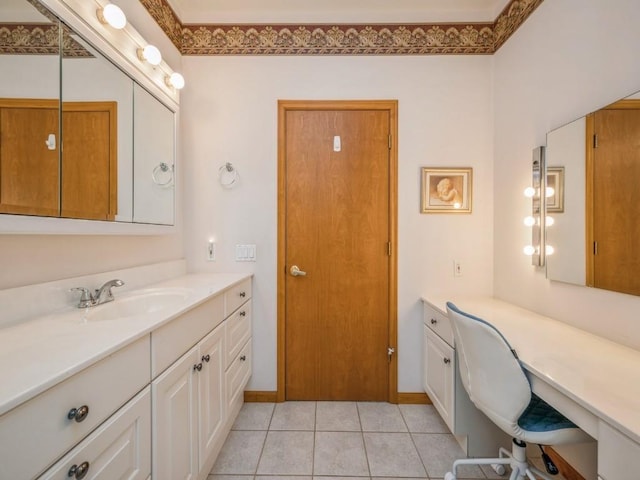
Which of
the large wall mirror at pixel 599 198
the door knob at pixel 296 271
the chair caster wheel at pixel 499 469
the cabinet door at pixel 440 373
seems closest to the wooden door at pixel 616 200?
the large wall mirror at pixel 599 198

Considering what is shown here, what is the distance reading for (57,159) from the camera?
108cm

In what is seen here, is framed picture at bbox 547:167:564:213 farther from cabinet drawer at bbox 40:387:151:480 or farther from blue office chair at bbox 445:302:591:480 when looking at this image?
cabinet drawer at bbox 40:387:151:480

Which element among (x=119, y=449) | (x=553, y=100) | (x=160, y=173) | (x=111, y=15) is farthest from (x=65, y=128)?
(x=553, y=100)

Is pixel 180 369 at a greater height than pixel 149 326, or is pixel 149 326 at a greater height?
pixel 149 326

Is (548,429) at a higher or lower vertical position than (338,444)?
higher

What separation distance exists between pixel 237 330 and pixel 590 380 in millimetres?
1663

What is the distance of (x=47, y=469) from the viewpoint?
1.98 ft

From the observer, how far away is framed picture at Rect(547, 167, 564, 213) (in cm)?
149

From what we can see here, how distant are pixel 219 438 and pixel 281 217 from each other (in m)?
1.39

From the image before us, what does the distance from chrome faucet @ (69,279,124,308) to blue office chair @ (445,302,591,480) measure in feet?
5.09

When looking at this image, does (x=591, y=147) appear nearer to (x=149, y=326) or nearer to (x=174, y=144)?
(x=149, y=326)

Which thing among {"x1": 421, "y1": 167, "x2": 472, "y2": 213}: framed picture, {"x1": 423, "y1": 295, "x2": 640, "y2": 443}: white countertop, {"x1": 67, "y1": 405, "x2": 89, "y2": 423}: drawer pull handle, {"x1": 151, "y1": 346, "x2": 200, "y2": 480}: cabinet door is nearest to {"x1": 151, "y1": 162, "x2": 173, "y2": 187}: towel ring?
{"x1": 151, "y1": 346, "x2": 200, "y2": 480}: cabinet door

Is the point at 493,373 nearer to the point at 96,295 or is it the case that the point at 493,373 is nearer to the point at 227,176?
the point at 96,295

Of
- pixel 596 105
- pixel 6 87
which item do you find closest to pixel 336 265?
pixel 596 105
